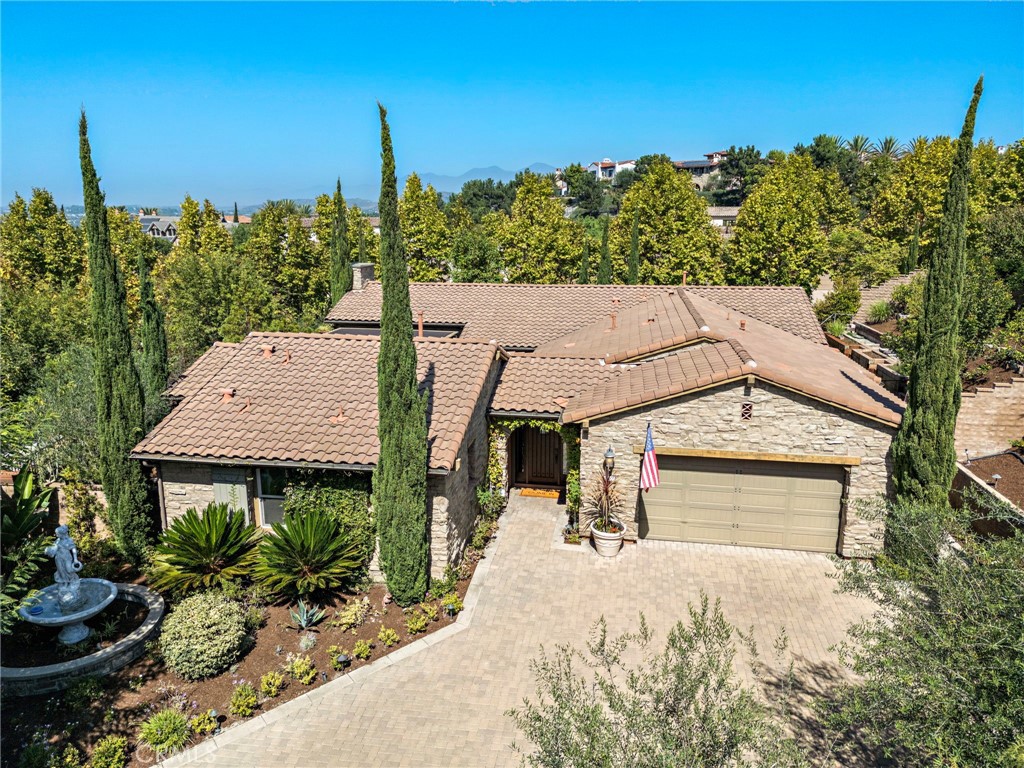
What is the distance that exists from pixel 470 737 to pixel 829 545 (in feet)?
31.1

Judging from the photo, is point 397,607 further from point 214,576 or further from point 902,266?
point 902,266

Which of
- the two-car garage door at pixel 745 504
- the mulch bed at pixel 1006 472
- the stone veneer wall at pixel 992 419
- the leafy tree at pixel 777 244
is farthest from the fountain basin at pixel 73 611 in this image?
the leafy tree at pixel 777 244

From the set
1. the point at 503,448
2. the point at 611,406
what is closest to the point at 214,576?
the point at 503,448

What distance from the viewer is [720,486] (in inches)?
601

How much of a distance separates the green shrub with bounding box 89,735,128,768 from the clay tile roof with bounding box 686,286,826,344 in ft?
73.1

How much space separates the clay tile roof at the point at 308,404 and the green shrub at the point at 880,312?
28809 mm

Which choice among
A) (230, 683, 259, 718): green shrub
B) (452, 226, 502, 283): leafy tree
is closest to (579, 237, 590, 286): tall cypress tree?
Answer: (452, 226, 502, 283): leafy tree

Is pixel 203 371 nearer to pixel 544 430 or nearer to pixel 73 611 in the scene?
pixel 73 611

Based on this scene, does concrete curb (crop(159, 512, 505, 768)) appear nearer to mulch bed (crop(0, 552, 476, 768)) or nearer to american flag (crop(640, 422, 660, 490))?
mulch bed (crop(0, 552, 476, 768))

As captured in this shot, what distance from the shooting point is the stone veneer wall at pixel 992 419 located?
816 inches

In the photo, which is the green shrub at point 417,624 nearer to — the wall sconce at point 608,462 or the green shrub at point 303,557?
the green shrub at point 303,557

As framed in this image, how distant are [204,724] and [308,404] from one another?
22.8 feet

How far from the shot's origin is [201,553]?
12.6 m

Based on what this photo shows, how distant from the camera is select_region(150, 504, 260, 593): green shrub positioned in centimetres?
1252
